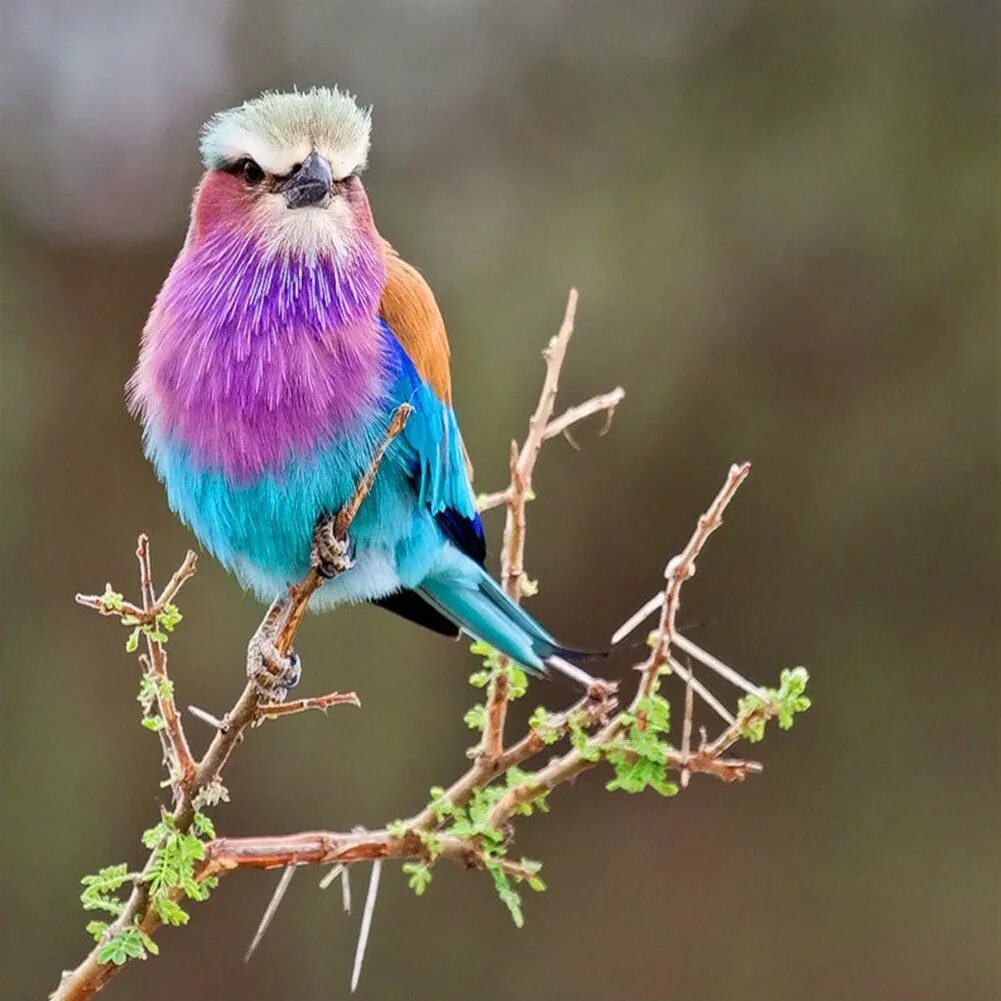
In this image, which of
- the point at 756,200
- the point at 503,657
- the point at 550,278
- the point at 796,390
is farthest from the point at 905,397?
the point at 503,657

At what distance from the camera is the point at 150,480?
3953 millimetres

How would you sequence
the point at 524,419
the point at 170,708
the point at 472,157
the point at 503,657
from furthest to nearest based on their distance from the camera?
the point at 472,157 → the point at 524,419 → the point at 503,657 → the point at 170,708

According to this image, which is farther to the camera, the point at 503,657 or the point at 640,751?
the point at 503,657

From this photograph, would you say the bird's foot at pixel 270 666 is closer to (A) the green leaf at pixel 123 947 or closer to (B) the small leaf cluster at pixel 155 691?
(B) the small leaf cluster at pixel 155 691

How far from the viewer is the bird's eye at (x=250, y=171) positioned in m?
1.83

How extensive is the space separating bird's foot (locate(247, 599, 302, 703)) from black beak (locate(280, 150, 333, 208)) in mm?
519

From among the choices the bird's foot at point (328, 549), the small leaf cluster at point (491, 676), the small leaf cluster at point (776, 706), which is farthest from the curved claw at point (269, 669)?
the small leaf cluster at point (776, 706)

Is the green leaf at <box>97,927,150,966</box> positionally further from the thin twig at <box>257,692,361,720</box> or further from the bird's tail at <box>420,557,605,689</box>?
the bird's tail at <box>420,557,605,689</box>

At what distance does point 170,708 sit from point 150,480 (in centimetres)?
267

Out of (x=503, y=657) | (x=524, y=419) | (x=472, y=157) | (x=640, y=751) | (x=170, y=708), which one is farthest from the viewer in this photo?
(x=472, y=157)

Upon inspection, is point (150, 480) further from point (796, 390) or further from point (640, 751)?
point (640, 751)

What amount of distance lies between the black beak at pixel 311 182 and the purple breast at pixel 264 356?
0.08 meters

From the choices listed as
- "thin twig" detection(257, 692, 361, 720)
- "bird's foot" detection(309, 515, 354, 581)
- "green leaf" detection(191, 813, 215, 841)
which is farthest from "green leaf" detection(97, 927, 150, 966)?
"bird's foot" detection(309, 515, 354, 581)

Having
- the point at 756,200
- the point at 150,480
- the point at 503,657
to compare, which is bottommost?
the point at 503,657
